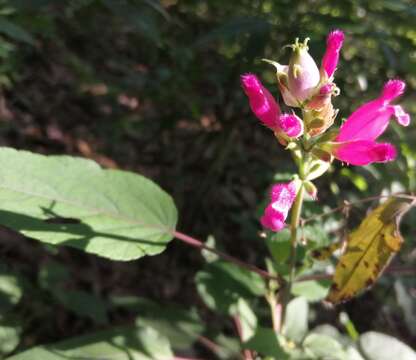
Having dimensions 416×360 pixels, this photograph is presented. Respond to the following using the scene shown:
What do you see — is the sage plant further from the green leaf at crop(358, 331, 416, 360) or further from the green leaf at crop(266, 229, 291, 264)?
the green leaf at crop(358, 331, 416, 360)

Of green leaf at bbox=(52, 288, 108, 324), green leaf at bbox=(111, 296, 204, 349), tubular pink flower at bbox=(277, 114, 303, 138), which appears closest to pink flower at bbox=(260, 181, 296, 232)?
tubular pink flower at bbox=(277, 114, 303, 138)

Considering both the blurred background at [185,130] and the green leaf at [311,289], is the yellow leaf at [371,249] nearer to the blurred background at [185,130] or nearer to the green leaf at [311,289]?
the green leaf at [311,289]

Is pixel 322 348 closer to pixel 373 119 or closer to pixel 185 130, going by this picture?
pixel 373 119

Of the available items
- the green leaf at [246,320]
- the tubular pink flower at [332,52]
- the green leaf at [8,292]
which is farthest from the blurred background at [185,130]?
the tubular pink flower at [332,52]

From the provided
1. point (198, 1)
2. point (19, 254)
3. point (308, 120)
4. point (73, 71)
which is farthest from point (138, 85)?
point (308, 120)

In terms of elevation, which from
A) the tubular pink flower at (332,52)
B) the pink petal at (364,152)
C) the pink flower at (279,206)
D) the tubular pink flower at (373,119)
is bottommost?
the pink flower at (279,206)

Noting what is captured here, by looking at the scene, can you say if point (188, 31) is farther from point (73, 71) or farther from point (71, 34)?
point (71, 34)

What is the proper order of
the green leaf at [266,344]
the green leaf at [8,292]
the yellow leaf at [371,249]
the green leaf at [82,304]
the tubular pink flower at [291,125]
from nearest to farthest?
1. the tubular pink flower at [291,125]
2. the yellow leaf at [371,249]
3. the green leaf at [266,344]
4. the green leaf at [8,292]
5. the green leaf at [82,304]
